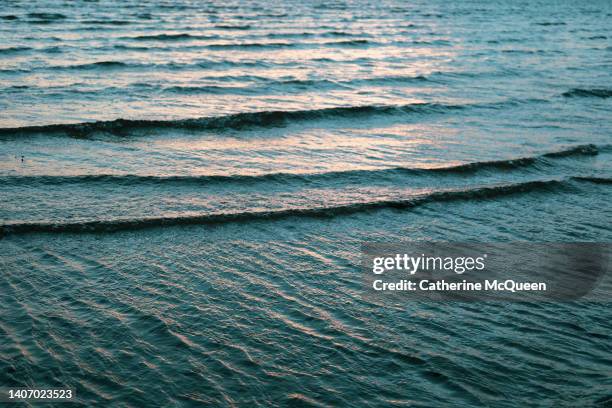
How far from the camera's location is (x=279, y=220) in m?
7.91

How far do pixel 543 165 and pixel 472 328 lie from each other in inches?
230

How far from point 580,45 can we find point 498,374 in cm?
2689

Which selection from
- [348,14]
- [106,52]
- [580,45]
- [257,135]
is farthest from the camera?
[348,14]

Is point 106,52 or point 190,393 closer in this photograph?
point 190,393

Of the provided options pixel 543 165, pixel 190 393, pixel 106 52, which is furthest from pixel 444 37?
pixel 190 393

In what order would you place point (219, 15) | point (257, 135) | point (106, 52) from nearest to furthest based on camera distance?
point (257, 135)
point (106, 52)
point (219, 15)

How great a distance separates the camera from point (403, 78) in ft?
63.2

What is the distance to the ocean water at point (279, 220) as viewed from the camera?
15.2 ft

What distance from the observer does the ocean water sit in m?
4.63

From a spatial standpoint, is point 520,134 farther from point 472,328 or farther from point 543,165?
point 472,328

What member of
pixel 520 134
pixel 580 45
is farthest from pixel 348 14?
pixel 520 134

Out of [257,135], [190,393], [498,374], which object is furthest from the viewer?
[257,135]

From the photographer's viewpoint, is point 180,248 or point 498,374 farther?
point 180,248

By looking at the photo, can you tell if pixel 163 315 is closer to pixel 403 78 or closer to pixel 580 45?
pixel 403 78
